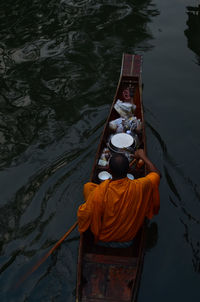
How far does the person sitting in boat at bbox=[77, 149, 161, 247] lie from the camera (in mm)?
4316

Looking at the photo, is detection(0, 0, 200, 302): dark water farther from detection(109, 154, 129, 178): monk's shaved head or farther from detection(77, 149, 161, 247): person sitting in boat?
detection(109, 154, 129, 178): monk's shaved head

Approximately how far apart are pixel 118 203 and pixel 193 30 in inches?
410

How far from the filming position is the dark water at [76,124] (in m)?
5.78

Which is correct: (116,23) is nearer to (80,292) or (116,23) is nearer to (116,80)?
(116,80)

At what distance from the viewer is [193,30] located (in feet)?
40.9

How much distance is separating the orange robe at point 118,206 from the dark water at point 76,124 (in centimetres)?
152

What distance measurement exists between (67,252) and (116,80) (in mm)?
6198

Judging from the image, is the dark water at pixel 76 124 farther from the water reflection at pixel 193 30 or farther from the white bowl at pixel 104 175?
the white bowl at pixel 104 175

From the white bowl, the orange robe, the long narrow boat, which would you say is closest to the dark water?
the long narrow boat

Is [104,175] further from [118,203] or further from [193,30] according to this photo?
[193,30]

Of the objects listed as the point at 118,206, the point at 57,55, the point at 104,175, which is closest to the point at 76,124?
the point at 104,175

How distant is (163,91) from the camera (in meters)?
9.94

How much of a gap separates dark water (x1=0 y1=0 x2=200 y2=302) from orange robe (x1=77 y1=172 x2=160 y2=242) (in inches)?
59.8

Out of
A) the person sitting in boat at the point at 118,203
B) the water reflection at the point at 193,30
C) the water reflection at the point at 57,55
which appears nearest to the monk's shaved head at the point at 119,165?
the person sitting in boat at the point at 118,203
